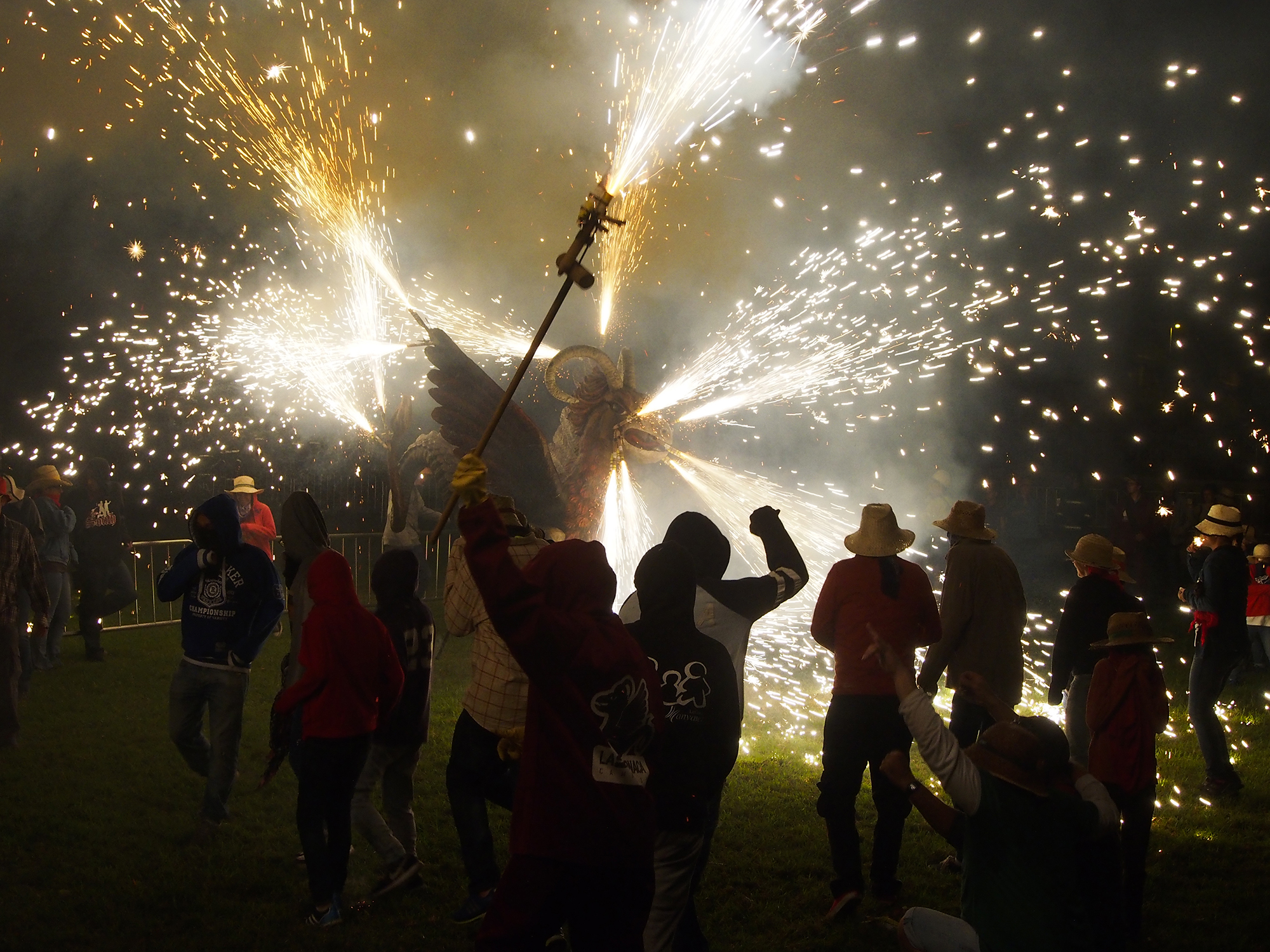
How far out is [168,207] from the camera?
17.5 m

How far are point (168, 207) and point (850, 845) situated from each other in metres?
17.2

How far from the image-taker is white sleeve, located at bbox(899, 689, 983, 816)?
2996 millimetres

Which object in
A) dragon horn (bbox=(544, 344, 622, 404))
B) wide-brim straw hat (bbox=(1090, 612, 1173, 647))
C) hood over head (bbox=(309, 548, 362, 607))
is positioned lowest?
hood over head (bbox=(309, 548, 362, 607))

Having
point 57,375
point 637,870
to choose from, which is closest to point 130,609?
point 57,375

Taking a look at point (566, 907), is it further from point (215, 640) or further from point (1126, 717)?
point (215, 640)

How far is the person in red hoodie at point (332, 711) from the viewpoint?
410cm

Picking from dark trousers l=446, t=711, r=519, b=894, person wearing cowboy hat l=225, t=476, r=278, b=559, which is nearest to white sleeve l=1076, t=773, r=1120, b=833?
dark trousers l=446, t=711, r=519, b=894

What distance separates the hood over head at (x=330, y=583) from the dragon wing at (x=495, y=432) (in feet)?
11.3

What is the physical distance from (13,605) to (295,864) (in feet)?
9.84

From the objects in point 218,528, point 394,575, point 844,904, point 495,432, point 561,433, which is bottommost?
point 844,904

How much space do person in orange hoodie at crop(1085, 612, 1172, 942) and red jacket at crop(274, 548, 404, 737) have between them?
308 centimetres

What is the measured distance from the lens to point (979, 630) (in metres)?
5.03

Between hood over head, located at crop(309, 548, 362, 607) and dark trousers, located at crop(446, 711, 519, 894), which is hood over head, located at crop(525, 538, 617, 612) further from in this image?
hood over head, located at crop(309, 548, 362, 607)

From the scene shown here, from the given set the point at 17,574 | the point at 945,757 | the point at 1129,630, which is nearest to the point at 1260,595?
the point at 1129,630
